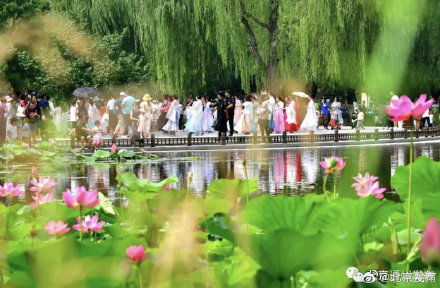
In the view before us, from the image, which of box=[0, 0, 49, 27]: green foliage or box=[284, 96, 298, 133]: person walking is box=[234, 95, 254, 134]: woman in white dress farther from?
box=[0, 0, 49, 27]: green foliage

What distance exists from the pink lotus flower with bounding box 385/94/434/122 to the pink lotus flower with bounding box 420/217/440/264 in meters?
0.65

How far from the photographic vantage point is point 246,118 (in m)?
32.8

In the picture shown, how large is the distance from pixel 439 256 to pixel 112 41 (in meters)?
40.5

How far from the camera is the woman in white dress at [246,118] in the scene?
32219 millimetres

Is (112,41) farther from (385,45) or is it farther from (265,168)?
(265,168)

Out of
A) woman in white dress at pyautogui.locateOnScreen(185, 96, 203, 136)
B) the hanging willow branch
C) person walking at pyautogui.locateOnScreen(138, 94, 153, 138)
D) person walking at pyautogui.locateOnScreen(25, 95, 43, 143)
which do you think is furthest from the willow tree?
person walking at pyautogui.locateOnScreen(25, 95, 43, 143)

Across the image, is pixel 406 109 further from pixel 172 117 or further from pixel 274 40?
pixel 172 117

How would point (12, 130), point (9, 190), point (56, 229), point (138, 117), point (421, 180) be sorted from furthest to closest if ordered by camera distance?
point (138, 117), point (12, 130), point (9, 190), point (421, 180), point (56, 229)

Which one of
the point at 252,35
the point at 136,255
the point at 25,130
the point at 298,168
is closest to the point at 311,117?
the point at 252,35

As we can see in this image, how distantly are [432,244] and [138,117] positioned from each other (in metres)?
30.2

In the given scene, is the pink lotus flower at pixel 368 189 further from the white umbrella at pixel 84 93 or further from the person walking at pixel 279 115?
the white umbrella at pixel 84 93

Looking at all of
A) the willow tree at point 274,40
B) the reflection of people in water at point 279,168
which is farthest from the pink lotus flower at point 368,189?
the willow tree at point 274,40

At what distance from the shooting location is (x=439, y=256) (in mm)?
1500

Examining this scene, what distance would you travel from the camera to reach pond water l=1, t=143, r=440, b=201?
46.7ft
